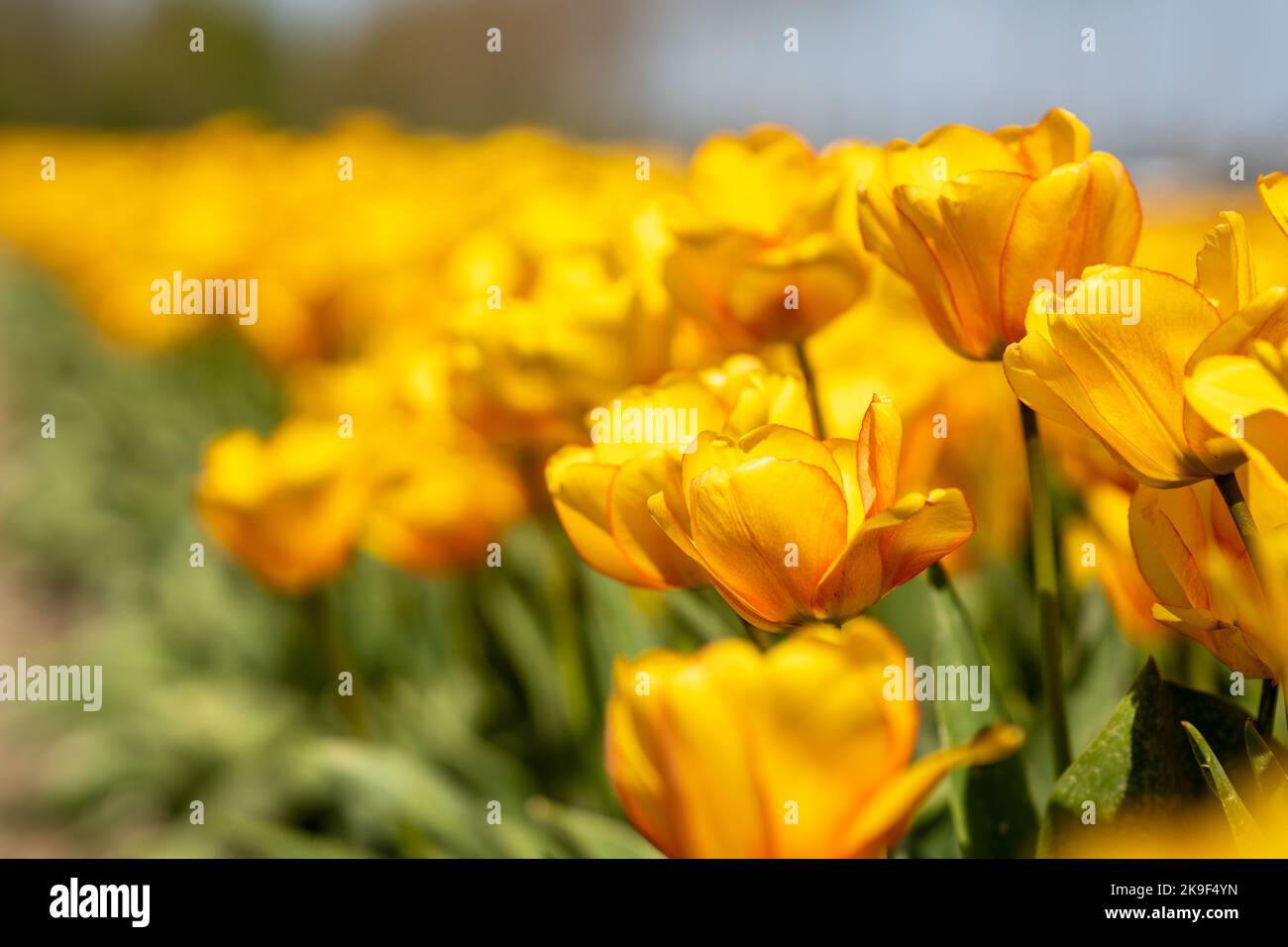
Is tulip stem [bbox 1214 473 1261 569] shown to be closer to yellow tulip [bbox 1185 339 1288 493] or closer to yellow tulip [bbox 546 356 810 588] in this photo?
yellow tulip [bbox 1185 339 1288 493]

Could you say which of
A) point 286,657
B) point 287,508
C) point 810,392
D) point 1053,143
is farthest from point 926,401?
point 286,657

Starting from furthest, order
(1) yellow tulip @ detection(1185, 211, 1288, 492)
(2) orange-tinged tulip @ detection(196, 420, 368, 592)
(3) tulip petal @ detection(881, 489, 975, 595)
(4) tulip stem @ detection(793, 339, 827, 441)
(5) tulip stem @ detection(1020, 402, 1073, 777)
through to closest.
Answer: (2) orange-tinged tulip @ detection(196, 420, 368, 592)
(4) tulip stem @ detection(793, 339, 827, 441)
(5) tulip stem @ detection(1020, 402, 1073, 777)
(3) tulip petal @ detection(881, 489, 975, 595)
(1) yellow tulip @ detection(1185, 211, 1288, 492)

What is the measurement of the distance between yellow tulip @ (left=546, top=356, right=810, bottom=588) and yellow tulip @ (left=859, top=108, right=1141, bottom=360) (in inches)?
3.7

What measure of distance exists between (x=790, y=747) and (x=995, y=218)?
28 cm

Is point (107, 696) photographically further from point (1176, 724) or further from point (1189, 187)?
Result: point (1189, 187)

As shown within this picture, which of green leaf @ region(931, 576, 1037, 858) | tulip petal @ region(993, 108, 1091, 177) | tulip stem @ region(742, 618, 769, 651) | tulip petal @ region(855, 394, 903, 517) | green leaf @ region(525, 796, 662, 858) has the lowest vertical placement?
green leaf @ region(525, 796, 662, 858)

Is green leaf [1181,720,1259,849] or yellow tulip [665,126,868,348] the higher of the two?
yellow tulip [665,126,868,348]

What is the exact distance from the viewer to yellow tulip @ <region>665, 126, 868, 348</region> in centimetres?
81

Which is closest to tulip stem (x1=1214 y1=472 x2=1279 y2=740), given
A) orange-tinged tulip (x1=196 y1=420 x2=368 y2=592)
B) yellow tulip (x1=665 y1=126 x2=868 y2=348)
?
yellow tulip (x1=665 y1=126 x2=868 y2=348)

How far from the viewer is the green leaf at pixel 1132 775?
585mm

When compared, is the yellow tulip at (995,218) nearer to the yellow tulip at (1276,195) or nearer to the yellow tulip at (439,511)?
the yellow tulip at (1276,195)

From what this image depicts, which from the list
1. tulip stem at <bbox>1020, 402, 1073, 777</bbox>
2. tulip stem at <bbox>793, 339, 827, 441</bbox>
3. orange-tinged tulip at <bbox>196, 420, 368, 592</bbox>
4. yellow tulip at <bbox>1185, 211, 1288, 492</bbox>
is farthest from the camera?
orange-tinged tulip at <bbox>196, 420, 368, 592</bbox>

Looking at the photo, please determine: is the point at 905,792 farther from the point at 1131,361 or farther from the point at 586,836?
the point at 586,836

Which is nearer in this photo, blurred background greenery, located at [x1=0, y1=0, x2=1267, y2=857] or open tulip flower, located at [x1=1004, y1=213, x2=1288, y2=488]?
open tulip flower, located at [x1=1004, y1=213, x2=1288, y2=488]
